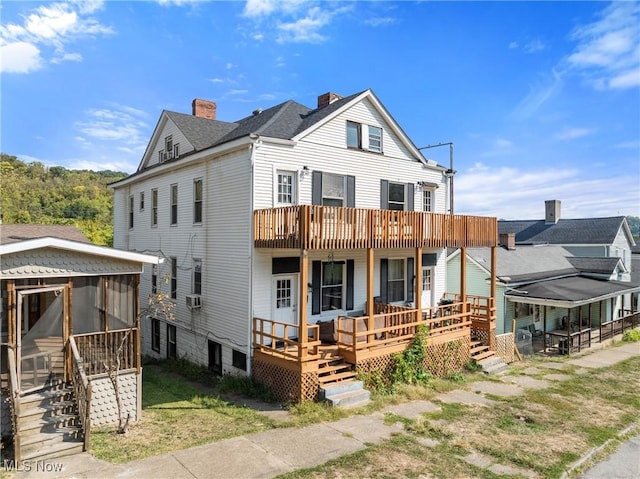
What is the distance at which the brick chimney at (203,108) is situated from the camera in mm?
20006

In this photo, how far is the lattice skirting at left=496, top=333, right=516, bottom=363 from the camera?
16.3 m

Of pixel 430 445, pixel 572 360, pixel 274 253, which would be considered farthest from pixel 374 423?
pixel 572 360

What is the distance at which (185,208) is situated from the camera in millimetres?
15820

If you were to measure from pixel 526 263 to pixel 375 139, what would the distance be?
43.0ft

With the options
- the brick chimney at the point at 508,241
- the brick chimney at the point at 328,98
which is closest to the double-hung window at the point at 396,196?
the brick chimney at the point at 328,98

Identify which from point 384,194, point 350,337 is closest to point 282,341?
point 350,337

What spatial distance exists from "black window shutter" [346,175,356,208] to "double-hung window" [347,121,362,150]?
126cm

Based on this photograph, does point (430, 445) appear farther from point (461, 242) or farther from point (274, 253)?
point (461, 242)

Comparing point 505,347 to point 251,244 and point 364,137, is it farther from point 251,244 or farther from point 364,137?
point 251,244

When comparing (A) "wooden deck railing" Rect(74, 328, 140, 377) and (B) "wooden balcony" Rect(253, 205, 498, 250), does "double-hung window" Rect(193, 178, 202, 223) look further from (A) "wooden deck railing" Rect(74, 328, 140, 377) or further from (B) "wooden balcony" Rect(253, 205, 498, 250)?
(A) "wooden deck railing" Rect(74, 328, 140, 377)

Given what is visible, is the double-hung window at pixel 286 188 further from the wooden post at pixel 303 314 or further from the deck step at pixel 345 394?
the deck step at pixel 345 394

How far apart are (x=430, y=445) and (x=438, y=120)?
61.6 feet

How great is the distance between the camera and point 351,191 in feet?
48.9

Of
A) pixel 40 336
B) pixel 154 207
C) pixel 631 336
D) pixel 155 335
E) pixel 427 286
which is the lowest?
pixel 631 336
